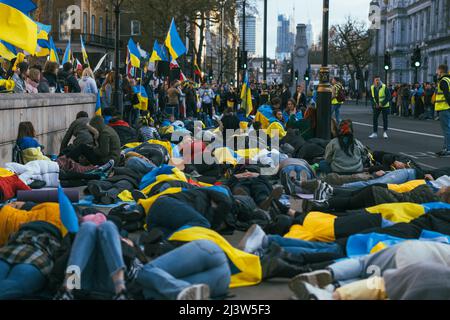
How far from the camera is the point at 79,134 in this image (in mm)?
13867

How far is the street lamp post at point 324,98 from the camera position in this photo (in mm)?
17562

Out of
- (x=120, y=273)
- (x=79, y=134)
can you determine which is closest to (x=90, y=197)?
(x=79, y=134)

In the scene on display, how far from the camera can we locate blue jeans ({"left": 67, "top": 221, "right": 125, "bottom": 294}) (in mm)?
5922

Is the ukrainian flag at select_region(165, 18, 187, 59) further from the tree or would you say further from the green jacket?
the tree

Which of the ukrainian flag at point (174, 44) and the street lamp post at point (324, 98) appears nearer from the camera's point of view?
the street lamp post at point (324, 98)

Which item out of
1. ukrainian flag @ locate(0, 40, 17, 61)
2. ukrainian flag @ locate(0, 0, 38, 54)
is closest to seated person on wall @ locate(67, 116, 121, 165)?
ukrainian flag @ locate(0, 40, 17, 61)

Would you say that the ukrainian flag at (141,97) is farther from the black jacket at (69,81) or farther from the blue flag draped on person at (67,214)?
the blue flag draped on person at (67,214)

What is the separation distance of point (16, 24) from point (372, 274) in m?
6.28

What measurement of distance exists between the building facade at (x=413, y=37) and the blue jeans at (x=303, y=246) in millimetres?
78797

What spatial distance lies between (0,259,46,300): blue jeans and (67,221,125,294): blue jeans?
281mm

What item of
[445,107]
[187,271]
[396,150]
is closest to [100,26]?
[396,150]

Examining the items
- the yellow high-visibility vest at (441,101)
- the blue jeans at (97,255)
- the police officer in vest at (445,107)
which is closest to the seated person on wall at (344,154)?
the police officer in vest at (445,107)
